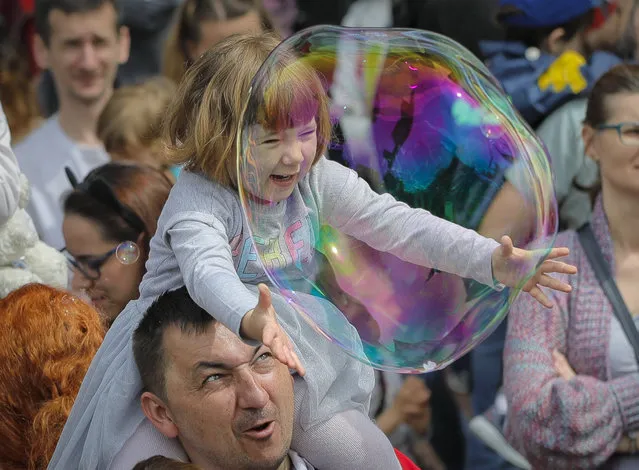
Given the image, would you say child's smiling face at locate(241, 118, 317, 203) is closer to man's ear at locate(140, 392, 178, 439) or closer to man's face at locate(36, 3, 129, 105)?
man's ear at locate(140, 392, 178, 439)

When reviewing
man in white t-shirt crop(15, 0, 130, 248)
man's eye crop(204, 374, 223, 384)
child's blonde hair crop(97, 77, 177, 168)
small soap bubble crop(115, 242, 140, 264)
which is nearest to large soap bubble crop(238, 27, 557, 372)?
man's eye crop(204, 374, 223, 384)

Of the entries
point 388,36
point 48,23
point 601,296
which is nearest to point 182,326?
point 388,36

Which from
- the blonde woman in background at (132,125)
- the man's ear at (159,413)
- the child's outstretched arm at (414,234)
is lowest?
the blonde woman in background at (132,125)

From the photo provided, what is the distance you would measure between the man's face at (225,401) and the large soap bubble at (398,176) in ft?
0.56

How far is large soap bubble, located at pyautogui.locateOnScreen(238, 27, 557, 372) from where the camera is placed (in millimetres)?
2947

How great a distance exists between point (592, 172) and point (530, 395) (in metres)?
1.04

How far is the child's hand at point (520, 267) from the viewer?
2895 mm

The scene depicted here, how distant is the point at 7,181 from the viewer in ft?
11.7

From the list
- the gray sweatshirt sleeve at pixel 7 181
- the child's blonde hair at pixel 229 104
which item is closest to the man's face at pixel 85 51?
the gray sweatshirt sleeve at pixel 7 181

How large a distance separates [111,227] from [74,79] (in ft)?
5.57

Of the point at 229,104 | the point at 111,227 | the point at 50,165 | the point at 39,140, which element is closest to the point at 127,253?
the point at 111,227

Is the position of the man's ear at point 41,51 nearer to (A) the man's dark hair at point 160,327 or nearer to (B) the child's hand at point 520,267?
(A) the man's dark hair at point 160,327

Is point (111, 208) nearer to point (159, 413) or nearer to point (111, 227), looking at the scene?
point (111, 227)

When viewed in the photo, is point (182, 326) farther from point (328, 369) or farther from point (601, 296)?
point (601, 296)
